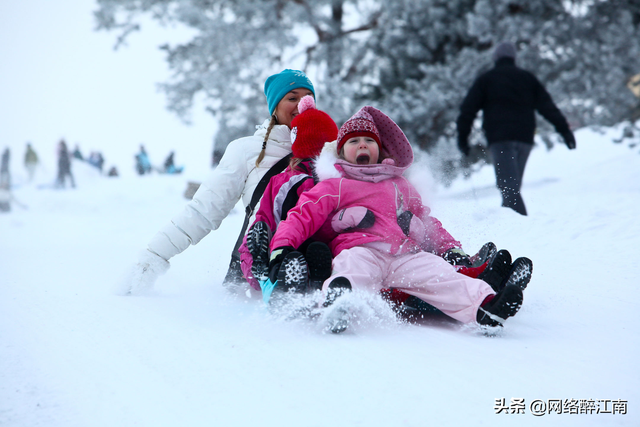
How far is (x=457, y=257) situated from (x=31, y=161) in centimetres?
1480

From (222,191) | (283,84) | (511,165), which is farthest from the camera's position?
(511,165)

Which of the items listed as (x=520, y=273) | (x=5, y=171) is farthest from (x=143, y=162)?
(x=520, y=273)

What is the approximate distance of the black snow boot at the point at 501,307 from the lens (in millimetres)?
1680

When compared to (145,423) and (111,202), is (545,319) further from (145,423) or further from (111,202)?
(111,202)

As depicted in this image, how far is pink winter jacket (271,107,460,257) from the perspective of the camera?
2.07m

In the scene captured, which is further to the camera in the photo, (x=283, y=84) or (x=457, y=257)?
(x=283, y=84)

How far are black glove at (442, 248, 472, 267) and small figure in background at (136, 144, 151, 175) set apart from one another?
16.6 metres

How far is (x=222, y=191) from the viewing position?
2619 millimetres

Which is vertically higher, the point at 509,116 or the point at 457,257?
the point at 509,116

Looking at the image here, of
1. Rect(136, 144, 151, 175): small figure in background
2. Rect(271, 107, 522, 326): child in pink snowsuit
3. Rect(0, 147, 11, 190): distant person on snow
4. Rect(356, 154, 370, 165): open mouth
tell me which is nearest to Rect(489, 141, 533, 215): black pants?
Rect(271, 107, 522, 326): child in pink snowsuit

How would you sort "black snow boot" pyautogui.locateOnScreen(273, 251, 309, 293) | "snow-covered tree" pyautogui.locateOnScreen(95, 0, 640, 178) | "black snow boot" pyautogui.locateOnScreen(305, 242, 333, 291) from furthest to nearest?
"snow-covered tree" pyautogui.locateOnScreen(95, 0, 640, 178) < "black snow boot" pyautogui.locateOnScreen(305, 242, 333, 291) < "black snow boot" pyautogui.locateOnScreen(273, 251, 309, 293)

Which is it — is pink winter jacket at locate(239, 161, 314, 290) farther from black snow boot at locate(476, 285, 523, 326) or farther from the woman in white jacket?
black snow boot at locate(476, 285, 523, 326)

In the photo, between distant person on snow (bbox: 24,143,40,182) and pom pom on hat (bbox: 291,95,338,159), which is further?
distant person on snow (bbox: 24,143,40,182)

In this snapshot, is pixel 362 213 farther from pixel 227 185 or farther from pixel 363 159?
pixel 227 185
